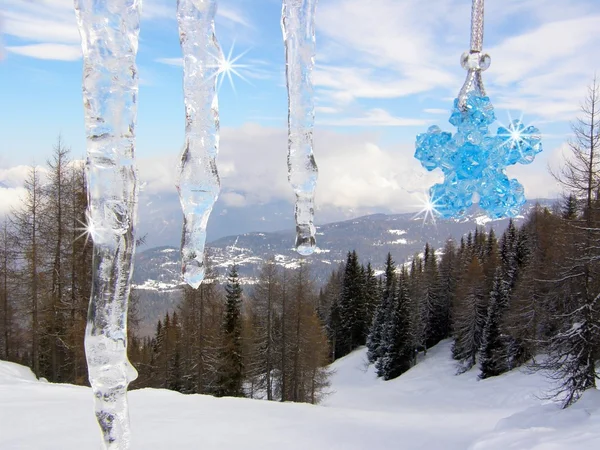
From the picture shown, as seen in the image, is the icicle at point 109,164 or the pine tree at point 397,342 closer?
the icicle at point 109,164

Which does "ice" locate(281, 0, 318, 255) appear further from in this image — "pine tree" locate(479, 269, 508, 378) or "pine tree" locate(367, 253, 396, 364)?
"pine tree" locate(367, 253, 396, 364)

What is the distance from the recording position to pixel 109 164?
3.63 feet

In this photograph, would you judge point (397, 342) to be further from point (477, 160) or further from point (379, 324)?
point (477, 160)

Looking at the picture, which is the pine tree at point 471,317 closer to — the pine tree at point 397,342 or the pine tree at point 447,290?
the pine tree at point 397,342

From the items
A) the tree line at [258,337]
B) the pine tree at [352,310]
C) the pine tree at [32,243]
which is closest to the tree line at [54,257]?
the pine tree at [32,243]

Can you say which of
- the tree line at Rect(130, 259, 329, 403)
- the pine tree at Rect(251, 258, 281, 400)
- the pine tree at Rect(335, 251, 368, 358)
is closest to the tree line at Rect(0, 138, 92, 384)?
the tree line at Rect(130, 259, 329, 403)

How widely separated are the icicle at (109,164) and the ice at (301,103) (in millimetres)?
449

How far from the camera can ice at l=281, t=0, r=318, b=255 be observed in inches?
53.7

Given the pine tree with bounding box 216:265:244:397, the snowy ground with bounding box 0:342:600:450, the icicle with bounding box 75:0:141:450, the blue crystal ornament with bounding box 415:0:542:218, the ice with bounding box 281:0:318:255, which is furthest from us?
the pine tree with bounding box 216:265:244:397

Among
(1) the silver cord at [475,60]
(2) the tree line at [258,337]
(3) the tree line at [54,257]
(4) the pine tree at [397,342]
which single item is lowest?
(4) the pine tree at [397,342]

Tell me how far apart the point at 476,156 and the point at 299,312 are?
76.9 ft

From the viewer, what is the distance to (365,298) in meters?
49.3

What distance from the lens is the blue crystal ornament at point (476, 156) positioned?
7.82 feet

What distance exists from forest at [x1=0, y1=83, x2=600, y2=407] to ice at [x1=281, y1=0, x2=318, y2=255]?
4.04m
